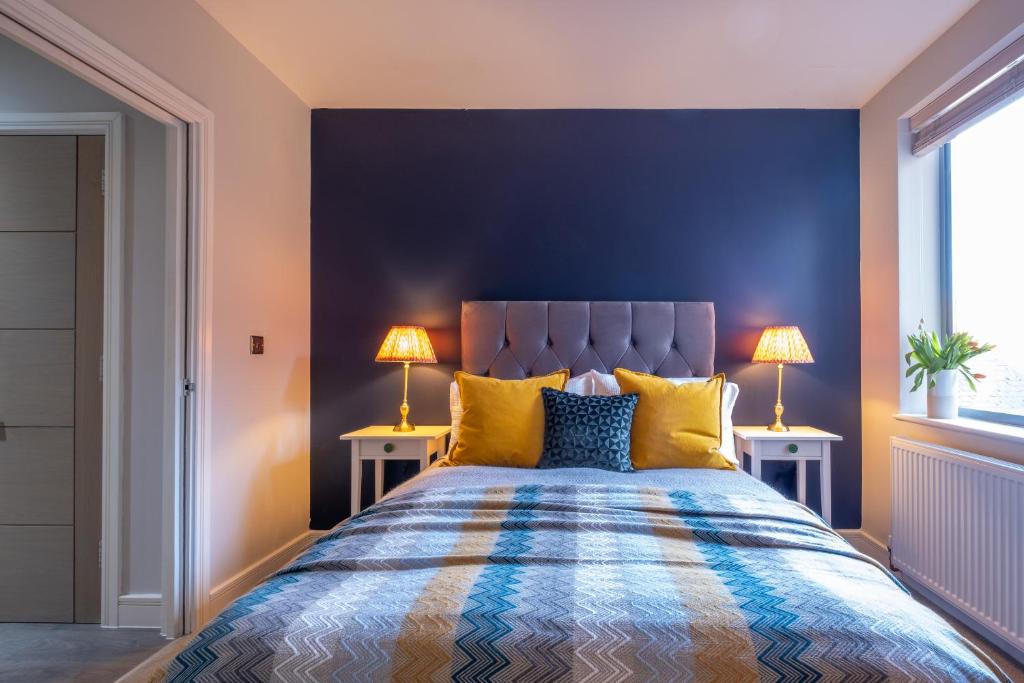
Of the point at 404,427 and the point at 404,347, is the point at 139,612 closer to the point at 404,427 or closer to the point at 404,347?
the point at 404,427

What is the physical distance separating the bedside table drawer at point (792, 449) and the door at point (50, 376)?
123 inches

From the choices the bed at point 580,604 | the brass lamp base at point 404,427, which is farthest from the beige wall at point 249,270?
the bed at point 580,604

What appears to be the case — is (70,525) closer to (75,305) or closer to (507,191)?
(75,305)

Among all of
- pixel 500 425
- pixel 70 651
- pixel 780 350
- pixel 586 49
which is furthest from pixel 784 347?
pixel 70 651

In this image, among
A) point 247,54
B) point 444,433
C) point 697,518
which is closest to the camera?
point 697,518

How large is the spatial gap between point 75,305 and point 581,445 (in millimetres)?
2286

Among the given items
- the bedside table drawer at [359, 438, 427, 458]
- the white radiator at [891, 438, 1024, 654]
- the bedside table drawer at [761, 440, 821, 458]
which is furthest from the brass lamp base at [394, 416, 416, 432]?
the white radiator at [891, 438, 1024, 654]

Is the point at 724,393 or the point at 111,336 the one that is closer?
the point at 111,336

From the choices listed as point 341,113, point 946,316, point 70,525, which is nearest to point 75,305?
point 70,525

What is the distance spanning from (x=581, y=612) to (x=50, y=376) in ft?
8.56

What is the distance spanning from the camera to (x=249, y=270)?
9.43 feet

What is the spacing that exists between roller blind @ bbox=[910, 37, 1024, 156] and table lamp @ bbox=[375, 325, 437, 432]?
8.85 feet

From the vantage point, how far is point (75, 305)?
8.55ft

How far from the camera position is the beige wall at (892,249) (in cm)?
271
